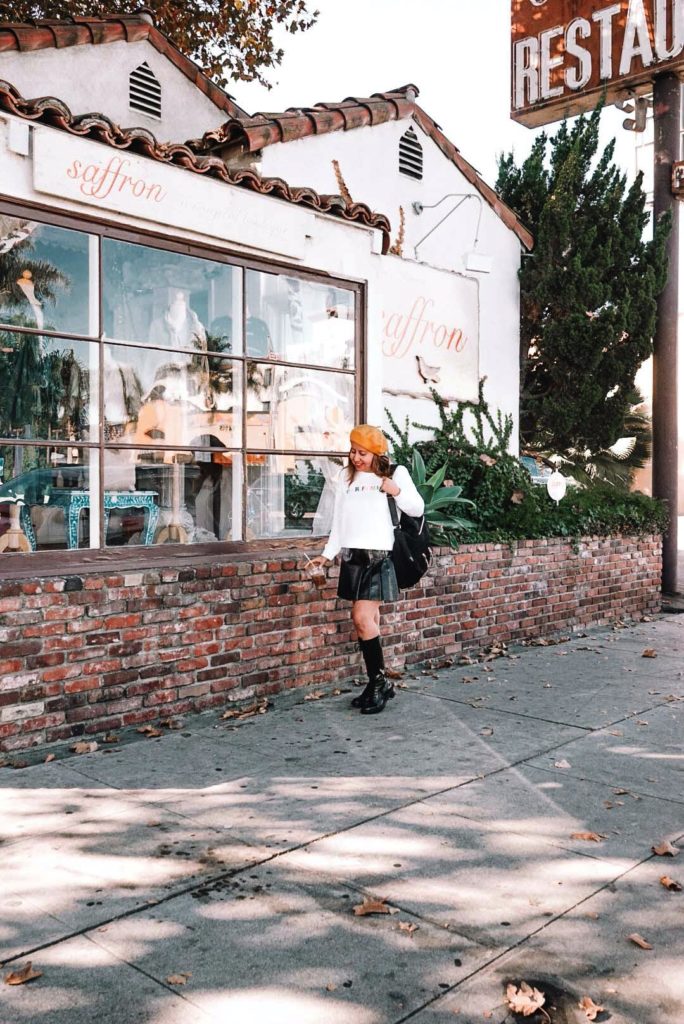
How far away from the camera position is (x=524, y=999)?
2.57 meters

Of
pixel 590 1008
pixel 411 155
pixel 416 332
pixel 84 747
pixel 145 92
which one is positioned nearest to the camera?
pixel 590 1008

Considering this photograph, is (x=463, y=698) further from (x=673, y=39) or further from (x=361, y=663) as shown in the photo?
(x=673, y=39)

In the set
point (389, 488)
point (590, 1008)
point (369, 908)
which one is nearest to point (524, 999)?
point (590, 1008)

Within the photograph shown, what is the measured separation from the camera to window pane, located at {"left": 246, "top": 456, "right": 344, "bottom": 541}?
663 cm

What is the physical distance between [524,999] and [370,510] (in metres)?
3.41

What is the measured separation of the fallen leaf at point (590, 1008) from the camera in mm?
2516

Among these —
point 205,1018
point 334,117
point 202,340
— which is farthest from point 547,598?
point 205,1018

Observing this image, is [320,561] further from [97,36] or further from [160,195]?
[97,36]

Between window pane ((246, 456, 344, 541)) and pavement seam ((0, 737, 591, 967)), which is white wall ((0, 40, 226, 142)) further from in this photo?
pavement seam ((0, 737, 591, 967))

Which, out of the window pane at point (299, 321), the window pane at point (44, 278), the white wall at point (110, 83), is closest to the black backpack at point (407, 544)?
the window pane at point (299, 321)

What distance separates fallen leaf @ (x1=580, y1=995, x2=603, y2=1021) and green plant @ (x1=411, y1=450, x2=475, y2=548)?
5209 millimetres

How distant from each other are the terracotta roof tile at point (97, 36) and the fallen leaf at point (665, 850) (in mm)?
9205

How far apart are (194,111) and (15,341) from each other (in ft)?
22.0

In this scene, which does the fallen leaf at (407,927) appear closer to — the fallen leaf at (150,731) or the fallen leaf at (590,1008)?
the fallen leaf at (590,1008)
